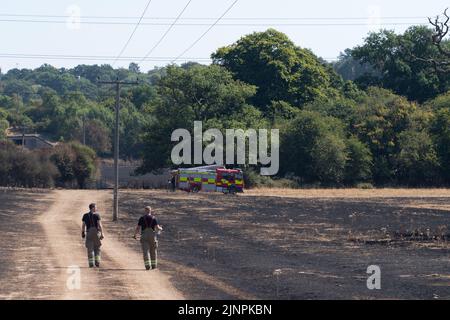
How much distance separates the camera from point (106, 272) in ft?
90.7

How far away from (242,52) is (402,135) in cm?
2344

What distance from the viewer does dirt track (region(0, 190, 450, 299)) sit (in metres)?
24.4

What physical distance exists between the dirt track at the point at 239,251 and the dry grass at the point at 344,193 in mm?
13198

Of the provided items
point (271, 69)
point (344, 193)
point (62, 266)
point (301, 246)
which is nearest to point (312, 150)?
point (344, 193)

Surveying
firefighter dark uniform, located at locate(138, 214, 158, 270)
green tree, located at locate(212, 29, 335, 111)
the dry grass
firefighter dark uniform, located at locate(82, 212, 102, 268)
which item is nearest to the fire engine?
the dry grass

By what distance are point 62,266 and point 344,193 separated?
61505 millimetres

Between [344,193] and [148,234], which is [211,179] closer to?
[344,193]

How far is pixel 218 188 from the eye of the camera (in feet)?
285

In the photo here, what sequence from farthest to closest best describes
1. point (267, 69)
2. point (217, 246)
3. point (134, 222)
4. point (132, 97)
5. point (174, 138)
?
point (132, 97)
point (267, 69)
point (174, 138)
point (134, 222)
point (217, 246)

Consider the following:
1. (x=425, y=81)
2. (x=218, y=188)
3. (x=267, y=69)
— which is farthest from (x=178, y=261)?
(x=425, y=81)

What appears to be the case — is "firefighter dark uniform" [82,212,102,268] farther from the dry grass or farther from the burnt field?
the dry grass

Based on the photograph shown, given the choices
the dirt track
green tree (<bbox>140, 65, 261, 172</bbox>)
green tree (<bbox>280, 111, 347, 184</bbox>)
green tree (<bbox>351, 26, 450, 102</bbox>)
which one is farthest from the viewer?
green tree (<bbox>351, 26, 450, 102</bbox>)

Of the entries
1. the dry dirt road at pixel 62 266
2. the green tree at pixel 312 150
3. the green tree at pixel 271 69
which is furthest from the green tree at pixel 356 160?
the dry dirt road at pixel 62 266

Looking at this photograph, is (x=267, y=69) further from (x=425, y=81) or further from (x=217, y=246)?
(x=217, y=246)
